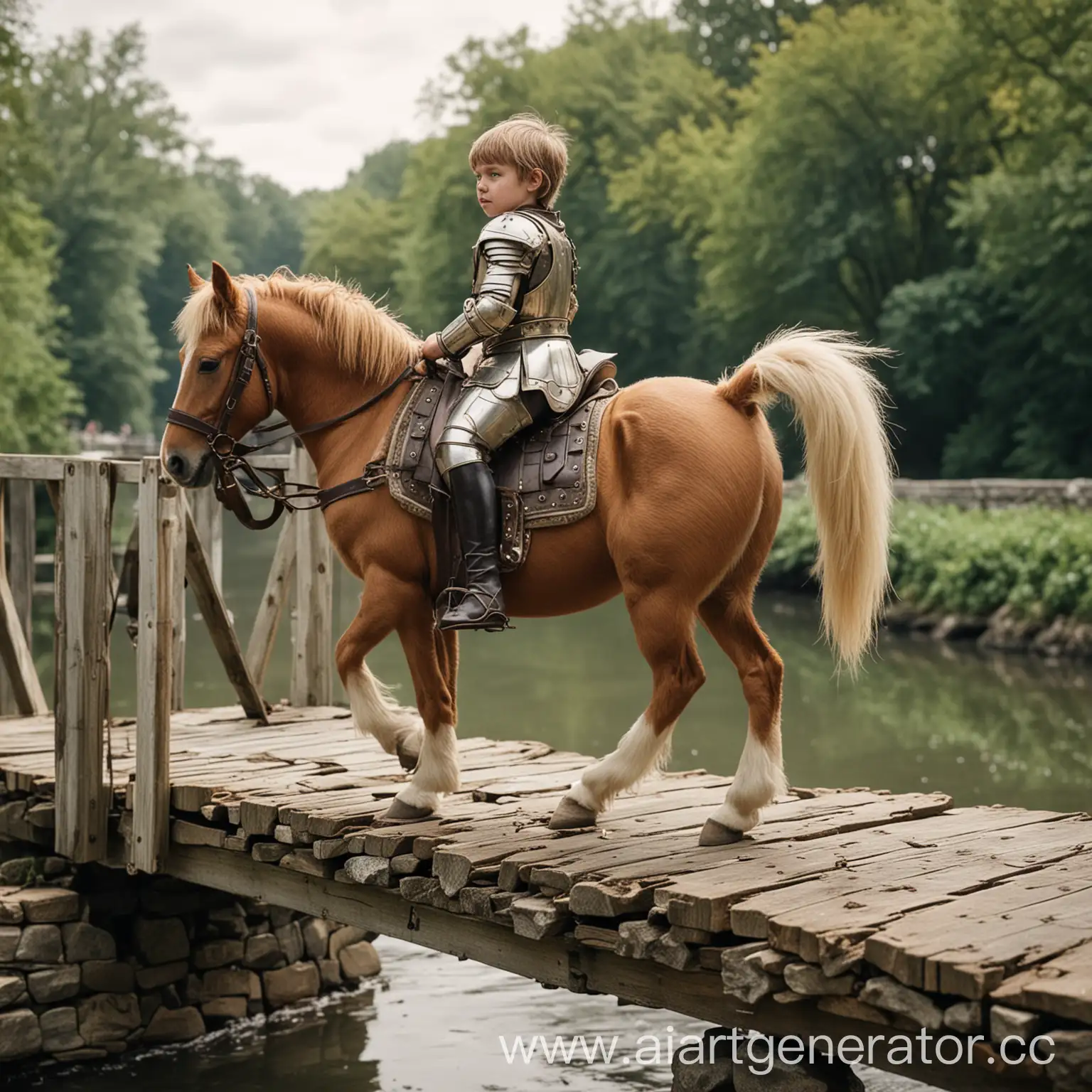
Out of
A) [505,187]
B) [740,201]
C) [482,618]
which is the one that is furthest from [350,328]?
[740,201]

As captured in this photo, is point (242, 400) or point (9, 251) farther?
point (9, 251)

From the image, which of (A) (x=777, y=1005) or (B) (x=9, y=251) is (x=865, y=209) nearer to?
(B) (x=9, y=251)

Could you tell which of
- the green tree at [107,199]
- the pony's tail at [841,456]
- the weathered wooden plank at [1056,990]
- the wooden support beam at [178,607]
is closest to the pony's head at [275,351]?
the wooden support beam at [178,607]

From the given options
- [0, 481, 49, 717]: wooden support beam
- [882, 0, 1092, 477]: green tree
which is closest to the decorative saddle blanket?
[0, 481, 49, 717]: wooden support beam

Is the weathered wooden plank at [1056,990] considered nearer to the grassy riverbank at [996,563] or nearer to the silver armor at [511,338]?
the silver armor at [511,338]

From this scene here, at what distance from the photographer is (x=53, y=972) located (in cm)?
726

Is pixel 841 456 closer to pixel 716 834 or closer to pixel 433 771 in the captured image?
pixel 716 834

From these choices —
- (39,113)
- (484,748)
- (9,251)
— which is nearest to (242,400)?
(484,748)

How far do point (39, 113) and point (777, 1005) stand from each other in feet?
184

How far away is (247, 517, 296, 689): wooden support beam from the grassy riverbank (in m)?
11.8

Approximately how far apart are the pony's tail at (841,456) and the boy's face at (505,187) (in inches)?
42.3

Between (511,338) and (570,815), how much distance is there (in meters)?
1.85

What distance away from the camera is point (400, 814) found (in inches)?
245

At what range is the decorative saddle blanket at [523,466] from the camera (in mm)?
5797
